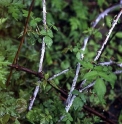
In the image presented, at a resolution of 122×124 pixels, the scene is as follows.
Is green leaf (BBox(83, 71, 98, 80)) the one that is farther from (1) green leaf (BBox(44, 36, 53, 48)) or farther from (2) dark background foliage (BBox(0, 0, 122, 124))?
(1) green leaf (BBox(44, 36, 53, 48))

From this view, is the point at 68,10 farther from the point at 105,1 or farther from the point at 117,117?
the point at 117,117

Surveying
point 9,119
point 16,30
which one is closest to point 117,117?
point 9,119

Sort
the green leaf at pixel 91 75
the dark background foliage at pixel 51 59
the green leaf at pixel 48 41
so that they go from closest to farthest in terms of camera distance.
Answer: the green leaf at pixel 91 75
the green leaf at pixel 48 41
the dark background foliage at pixel 51 59

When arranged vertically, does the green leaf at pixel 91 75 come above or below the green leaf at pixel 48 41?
below

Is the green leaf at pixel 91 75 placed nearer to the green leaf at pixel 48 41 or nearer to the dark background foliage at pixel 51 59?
the dark background foliage at pixel 51 59

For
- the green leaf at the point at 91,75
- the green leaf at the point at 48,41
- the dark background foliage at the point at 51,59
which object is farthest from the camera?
the dark background foliage at the point at 51,59

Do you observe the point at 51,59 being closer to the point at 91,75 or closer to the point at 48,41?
the point at 48,41

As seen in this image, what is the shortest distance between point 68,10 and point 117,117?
1.63 metres

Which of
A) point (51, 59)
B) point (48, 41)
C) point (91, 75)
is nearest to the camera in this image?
point (91, 75)

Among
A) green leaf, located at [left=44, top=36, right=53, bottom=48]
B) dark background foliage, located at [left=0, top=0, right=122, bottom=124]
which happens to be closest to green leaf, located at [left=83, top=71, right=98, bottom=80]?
dark background foliage, located at [left=0, top=0, right=122, bottom=124]

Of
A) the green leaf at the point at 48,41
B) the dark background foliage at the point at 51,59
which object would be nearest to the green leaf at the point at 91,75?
the dark background foliage at the point at 51,59

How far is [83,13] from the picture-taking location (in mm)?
3643

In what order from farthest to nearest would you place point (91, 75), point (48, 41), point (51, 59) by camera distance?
point (51, 59) < point (48, 41) < point (91, 75)

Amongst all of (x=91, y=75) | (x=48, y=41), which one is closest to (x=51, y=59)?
(x=48, y=41)
